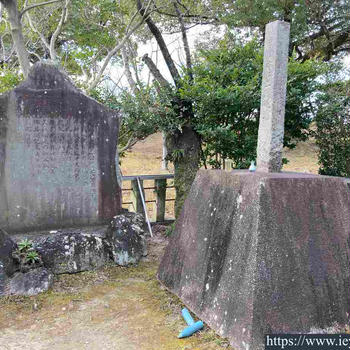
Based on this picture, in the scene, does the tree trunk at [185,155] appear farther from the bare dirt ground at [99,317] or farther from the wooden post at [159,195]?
the bare dirt ground at [99,317]


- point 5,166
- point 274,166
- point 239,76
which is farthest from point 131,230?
point 239,76

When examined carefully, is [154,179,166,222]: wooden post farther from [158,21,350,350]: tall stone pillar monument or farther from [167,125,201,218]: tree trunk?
[158,21,350,350]: tall stone pillar monument

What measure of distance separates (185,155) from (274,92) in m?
3.01

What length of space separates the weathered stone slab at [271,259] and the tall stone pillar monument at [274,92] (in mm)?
357

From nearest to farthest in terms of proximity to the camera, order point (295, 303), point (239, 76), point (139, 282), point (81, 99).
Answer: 1. point (295, 303)
2. point (139, 282)
3. point (81, 99)
4. point (239, 76)

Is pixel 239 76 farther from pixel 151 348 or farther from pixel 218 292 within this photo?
pixel 151 348

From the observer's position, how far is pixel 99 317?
10.9ft

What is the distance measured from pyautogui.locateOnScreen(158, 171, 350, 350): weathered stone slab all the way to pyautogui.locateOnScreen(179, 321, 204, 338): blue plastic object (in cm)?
9

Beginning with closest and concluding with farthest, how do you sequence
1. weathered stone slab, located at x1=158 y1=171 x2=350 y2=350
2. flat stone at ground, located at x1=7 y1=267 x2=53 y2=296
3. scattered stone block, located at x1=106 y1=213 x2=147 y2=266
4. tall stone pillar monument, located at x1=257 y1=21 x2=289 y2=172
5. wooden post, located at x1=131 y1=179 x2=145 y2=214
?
weathered stone slab, located at x1=158 y1=171 x2=350 y2=350 < tall stone pillar monument, located at x1=257 y1=21 x2=289 y2=172 < flat stone at ground, located at x1=7 y1=267 x2=53 y2=296 < scattered stone block, located at x1=106 y1=213 x2=147 y2=266 < wooden post, located at x1=131 y1=179 x2=145 y2=214

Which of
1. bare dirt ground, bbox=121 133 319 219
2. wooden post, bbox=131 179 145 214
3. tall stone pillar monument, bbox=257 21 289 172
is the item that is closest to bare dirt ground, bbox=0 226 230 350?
tall stone pillar monument, bbox=257 21 289 172

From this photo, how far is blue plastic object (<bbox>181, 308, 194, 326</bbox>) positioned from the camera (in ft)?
9.89

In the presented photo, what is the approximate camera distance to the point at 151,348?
2.77 metres

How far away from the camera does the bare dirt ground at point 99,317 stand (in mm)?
2857

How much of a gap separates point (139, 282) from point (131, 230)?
2.38 feet
